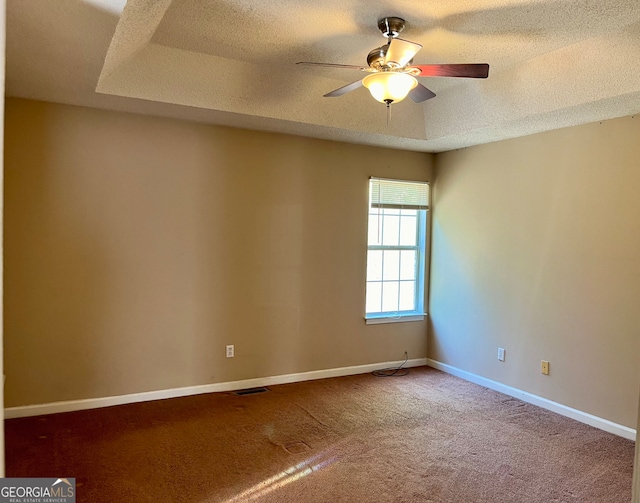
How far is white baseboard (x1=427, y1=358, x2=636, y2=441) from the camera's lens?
325 centimetres

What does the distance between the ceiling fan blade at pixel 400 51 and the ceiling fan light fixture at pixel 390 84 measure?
0.08 metres

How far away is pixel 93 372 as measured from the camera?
350 cm

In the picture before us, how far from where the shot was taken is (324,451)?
2.90 meters

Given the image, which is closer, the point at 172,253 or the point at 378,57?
the point at 378,57

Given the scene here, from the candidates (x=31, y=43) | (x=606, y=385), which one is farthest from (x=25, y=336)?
(x=606, y=385)

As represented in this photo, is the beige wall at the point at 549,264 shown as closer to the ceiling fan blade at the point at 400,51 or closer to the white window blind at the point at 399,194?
the white window blind at the point at 399,194

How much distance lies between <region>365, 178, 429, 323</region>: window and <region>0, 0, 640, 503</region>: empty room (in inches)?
1.3

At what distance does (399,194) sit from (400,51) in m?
2.50

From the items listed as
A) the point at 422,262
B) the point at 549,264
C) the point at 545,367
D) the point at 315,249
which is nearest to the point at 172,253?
the point at 315,249

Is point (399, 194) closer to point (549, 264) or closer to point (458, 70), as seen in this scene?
point (549, 264)

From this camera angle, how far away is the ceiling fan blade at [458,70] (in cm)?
229
